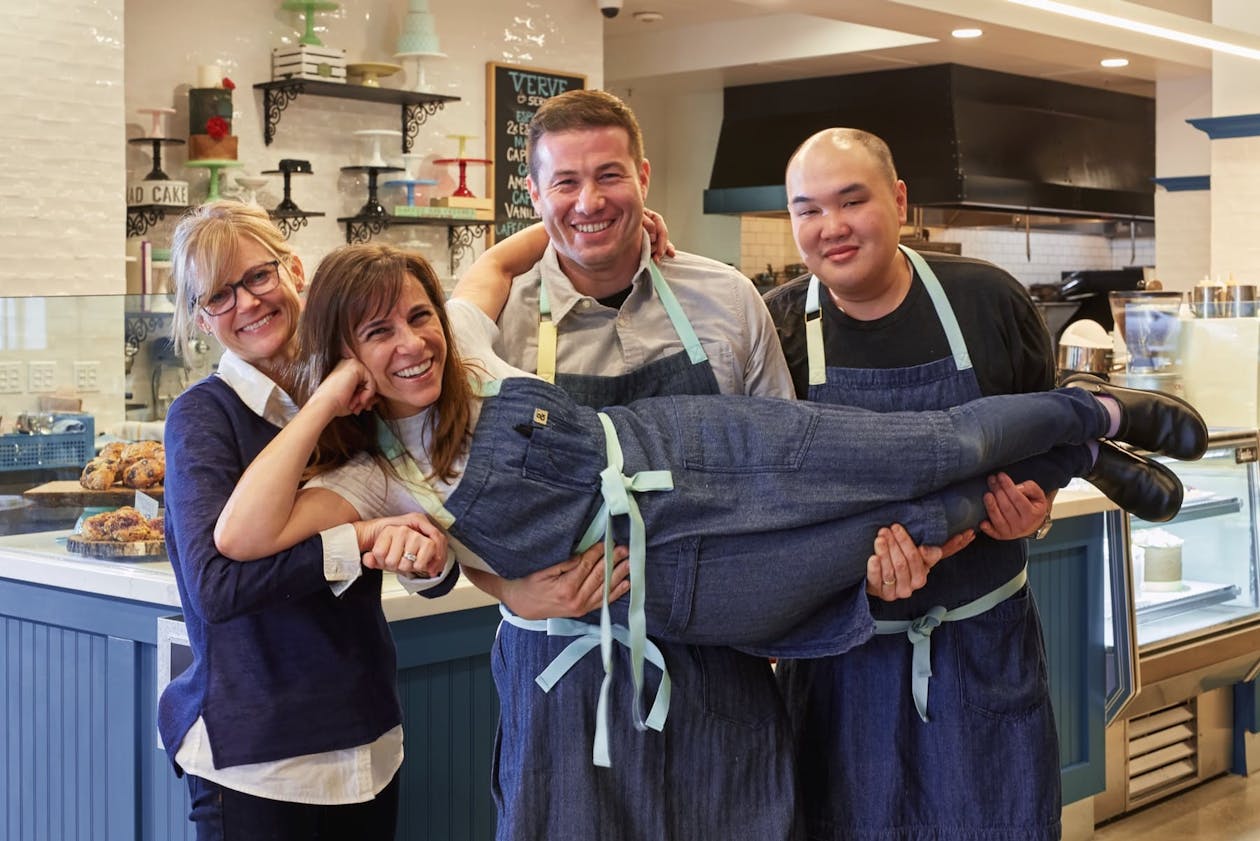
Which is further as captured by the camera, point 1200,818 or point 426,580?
point 1200,818

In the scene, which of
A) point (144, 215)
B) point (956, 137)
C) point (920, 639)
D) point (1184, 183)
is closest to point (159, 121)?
point (144, 215)

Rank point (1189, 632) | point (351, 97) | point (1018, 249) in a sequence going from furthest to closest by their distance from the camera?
point (1018, 249) < point (351, 97) < point (1189, 632)

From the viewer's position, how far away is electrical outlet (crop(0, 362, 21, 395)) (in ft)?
10.6

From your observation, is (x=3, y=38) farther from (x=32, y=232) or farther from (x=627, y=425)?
(x=627, y=425)

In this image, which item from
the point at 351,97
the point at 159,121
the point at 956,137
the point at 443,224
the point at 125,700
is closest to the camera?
the point at 125,700

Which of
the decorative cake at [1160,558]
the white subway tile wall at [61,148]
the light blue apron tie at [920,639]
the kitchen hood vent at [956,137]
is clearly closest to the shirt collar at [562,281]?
the light blue apron tie at [920,639]

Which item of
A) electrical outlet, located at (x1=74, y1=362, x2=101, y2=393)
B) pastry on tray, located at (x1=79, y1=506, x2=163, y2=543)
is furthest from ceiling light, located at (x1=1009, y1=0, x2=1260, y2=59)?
pastry on tray, located at (x1=79, y1=506, x2=163, y2=543)

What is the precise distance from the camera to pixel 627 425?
1.87m

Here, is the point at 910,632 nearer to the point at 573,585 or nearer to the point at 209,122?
the point at 573,585

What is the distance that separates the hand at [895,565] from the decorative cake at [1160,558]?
2900mm

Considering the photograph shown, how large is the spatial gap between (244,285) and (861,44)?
730 centimetres

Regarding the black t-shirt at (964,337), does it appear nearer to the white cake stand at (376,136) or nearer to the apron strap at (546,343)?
the apron strap at (546,343)

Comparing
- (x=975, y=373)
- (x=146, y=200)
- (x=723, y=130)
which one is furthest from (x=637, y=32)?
(x=975, y=373)

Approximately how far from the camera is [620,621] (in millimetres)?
1887
